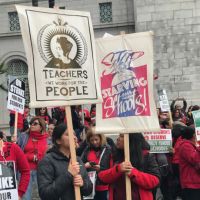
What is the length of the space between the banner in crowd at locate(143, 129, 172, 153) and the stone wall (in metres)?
16.2

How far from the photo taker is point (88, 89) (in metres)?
6.06

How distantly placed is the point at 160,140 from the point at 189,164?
72.0 inches

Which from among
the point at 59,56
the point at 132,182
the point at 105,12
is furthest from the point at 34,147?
the point at 105,12

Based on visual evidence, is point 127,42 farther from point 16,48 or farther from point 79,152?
point 16,48

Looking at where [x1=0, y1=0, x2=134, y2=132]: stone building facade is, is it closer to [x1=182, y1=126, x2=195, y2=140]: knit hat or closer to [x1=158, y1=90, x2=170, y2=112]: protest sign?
[x1=158, y1=90, x2=170, y2=112]: protest sign

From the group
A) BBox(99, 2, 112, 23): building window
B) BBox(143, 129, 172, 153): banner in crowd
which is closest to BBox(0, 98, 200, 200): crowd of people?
BBox(143, 129, 172, 153): banner in crowd

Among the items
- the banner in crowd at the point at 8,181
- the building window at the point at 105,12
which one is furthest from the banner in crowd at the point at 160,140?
the building window at the point at 105,12

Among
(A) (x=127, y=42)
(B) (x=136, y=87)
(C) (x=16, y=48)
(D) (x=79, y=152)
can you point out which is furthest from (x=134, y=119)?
(C) (x=16, y=48)

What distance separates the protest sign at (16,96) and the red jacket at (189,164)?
4675mm

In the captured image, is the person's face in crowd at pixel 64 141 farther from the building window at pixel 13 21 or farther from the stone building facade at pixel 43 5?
the building window at pixel 13 21

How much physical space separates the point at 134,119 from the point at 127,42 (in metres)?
0.84

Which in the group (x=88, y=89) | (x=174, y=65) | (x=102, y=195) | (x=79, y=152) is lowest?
(x=102, y=195)

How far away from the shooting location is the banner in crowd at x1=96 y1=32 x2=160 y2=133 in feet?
21.4

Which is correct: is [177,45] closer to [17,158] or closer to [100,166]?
[100,166]
